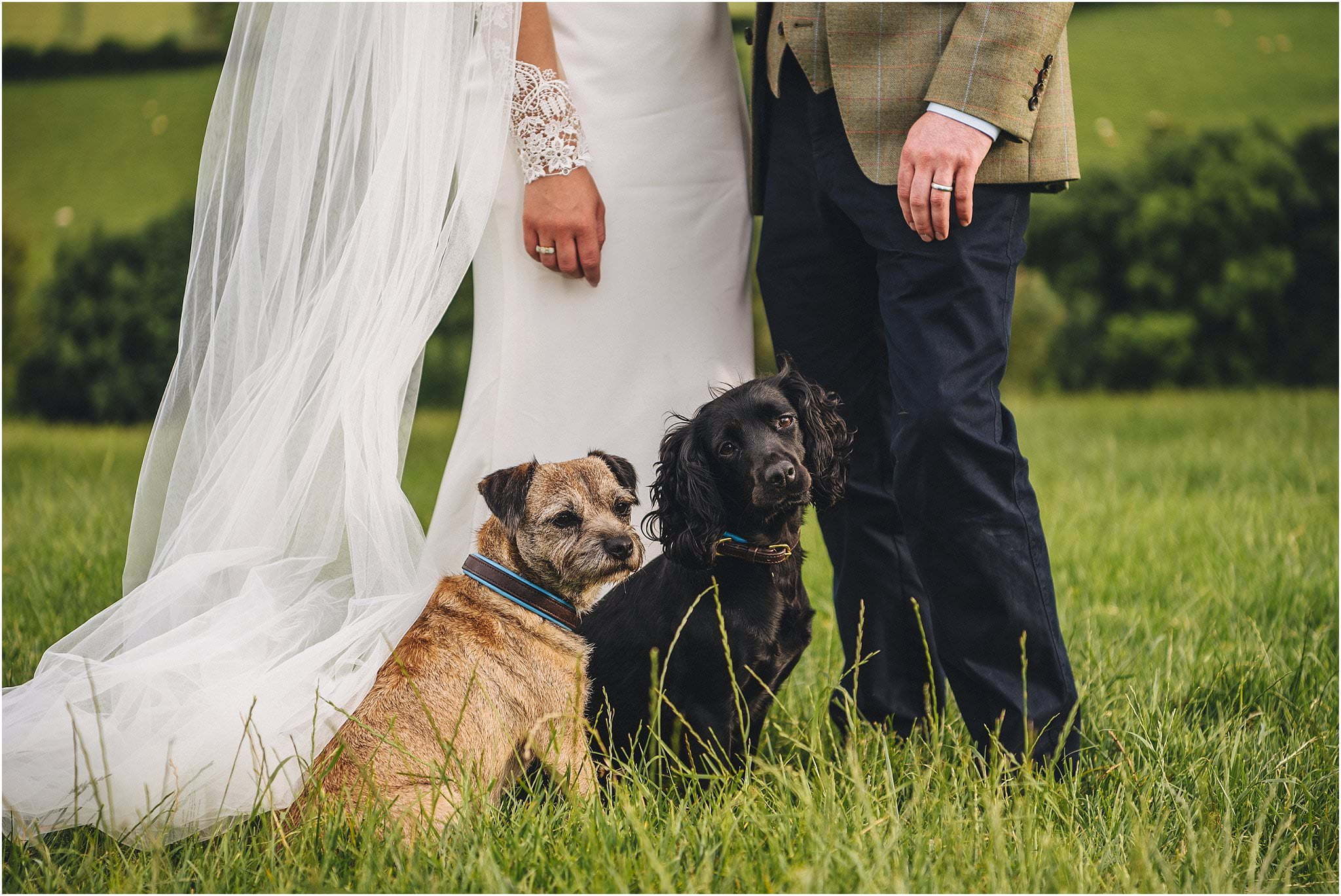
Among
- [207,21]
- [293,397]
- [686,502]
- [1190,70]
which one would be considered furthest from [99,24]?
[1190,70]

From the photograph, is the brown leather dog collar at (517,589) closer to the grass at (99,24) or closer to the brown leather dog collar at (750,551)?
the brown leather dog collar at (750,551)

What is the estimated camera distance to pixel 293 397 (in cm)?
226

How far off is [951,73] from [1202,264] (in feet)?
40.9

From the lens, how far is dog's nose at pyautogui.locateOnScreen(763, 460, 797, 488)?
2.06 meters

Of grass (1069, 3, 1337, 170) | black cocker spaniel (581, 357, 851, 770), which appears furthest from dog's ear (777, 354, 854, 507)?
grass (1069, 3, 1337, 170)

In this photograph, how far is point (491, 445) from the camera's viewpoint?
2574 mm

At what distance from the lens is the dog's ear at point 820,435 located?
2.22m

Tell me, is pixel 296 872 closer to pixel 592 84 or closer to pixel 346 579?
pixel 346 579

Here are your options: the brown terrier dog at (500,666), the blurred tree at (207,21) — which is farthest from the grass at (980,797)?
the blurred tree at (207,21)

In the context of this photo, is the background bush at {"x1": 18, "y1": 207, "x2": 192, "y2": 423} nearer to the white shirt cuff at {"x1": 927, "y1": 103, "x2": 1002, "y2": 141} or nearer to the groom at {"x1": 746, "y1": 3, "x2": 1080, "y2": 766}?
the groom at {"x1": 746, "y1": 3, "x2": 1080, "y2": 766}

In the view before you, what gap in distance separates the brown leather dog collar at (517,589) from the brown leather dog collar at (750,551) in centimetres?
37

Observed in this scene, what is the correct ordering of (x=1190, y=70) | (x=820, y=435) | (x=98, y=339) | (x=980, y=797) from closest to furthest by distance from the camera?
(x=980, y=797), (x=820, y=435), (x=98, y=339), (x=1190, y=70)

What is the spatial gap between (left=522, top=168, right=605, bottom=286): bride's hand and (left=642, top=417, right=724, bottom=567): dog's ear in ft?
1.75

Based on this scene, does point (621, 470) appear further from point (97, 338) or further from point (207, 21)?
point (97, 338)
